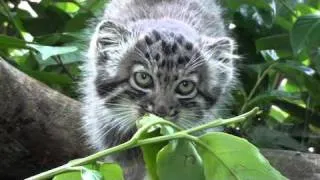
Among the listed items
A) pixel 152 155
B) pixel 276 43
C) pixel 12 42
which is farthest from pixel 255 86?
pixel 152 155

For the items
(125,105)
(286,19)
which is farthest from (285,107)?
(125,105)

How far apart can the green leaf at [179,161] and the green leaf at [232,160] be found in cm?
2

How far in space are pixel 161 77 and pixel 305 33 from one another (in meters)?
0.41

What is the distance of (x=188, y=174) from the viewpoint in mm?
889

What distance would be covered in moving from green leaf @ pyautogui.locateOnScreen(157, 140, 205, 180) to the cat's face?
3.03 ft

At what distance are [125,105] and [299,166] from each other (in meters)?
0.49

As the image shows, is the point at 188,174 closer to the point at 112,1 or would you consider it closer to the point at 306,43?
the point at 306,43

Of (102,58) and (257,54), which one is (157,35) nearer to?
(102,58)

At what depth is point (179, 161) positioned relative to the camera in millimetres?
888

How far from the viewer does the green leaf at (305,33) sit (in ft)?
6.41

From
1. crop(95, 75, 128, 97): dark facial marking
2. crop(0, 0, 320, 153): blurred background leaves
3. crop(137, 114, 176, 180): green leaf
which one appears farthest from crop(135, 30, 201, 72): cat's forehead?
crop(137, 114, 176, 180): green leaf

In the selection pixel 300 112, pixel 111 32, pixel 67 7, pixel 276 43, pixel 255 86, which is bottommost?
pixel 300 112

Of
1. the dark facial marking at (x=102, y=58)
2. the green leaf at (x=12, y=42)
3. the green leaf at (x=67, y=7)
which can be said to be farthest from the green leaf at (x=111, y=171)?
the green leaf at (x=67, y=7)

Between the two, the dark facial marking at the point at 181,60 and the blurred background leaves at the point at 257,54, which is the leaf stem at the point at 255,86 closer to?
the blurred background leaves at the point at 257,54
